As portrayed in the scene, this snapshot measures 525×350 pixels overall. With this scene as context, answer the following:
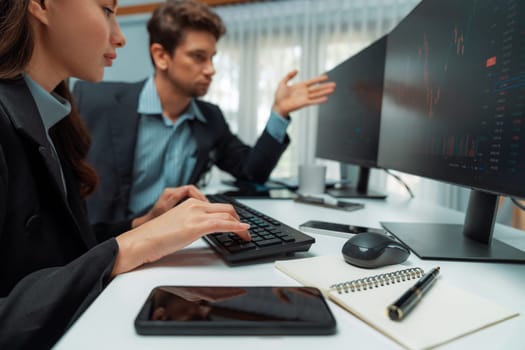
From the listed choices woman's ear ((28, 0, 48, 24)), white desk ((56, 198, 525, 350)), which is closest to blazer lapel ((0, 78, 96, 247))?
woman's ear ((28, 0, 48, 24))

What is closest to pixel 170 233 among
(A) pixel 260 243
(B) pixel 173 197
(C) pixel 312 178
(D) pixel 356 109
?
(A) pixel 260 243

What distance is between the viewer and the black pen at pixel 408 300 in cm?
30

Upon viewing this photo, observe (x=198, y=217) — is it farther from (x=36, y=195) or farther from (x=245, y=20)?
(x=245, y=20)

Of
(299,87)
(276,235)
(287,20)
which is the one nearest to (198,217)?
(276,235)

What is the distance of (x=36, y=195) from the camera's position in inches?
21.0

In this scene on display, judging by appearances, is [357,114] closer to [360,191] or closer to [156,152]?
[360,191]

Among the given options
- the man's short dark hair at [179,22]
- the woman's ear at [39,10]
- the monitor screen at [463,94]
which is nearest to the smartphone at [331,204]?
the monitor screen at [463,94]

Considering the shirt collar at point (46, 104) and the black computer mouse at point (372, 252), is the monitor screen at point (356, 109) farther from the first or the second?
the shirt collar at point (46, 104)

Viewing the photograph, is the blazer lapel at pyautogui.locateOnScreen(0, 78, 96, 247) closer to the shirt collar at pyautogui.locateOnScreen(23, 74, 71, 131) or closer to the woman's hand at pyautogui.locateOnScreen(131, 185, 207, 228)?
the shirt collar at pyautogui.locateOnScreen(23, 74, 71, 131)

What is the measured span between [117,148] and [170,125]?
255mm

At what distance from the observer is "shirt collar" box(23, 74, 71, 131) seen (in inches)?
25.3

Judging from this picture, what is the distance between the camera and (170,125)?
153 cm

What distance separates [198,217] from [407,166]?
1.60 feet

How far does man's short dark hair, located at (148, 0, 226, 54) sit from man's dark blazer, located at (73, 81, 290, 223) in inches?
A: 10.1
